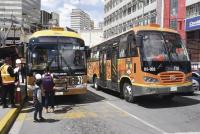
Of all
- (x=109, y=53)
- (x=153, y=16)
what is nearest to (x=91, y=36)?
(x=153, y=16)

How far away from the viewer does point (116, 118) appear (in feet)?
42.9

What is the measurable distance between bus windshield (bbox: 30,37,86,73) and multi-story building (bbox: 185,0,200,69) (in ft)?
103

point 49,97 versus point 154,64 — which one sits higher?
point 154,64

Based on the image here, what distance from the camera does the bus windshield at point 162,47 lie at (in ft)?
51.4

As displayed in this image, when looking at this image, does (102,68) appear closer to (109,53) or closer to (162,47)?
(109,53)

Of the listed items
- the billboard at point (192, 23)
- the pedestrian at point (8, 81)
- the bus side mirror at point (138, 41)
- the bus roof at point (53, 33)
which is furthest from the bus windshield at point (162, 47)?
the billboard at point (192, 23)

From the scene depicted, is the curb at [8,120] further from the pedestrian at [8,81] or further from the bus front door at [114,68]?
the bus front door at [114,68]

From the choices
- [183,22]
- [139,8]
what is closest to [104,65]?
[183,22]

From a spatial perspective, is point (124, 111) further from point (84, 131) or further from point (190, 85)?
point (84, 131)

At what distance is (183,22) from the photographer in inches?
1988

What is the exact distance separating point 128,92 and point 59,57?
3.23 m

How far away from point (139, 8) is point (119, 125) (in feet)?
199

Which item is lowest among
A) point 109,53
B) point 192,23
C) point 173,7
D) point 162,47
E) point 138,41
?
point 109,53

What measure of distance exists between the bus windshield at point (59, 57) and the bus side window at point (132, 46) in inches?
80.7
